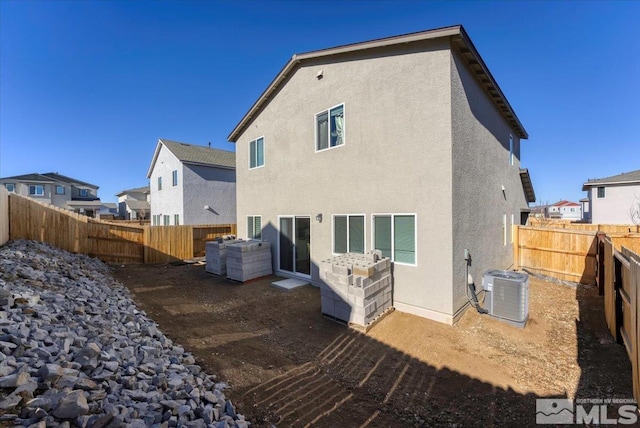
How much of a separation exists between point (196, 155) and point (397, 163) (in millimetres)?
17482

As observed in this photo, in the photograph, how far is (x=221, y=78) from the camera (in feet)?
51.2

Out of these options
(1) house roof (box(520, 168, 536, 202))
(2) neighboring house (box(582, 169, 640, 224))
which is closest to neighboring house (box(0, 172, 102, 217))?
(1) house roof (box(520, 168, 536, 202))

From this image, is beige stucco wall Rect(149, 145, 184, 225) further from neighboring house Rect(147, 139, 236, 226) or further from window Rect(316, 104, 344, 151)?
window Rect(316, 104, 344, 151)

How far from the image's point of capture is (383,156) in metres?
7.06

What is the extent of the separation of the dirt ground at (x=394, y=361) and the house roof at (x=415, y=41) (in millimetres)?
6490

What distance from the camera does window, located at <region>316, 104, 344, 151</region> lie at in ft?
26.7

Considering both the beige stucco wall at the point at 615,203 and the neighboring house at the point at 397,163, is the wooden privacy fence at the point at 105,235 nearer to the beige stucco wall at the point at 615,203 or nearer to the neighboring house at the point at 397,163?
the neighboring house at the point at 397,163

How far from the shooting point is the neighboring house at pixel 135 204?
111 ft

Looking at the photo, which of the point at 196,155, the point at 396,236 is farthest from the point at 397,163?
the point at 196,155

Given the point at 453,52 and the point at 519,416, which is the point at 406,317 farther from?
the point at 453,52

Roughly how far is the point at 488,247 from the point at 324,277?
5.51 metres

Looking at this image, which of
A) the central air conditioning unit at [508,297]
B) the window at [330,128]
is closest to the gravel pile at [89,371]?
the central air conditioning unit at [508,297]

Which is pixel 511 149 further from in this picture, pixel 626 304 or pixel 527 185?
pixel 626 304

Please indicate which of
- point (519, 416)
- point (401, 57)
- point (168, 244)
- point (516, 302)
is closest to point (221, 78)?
point (168, 244)
